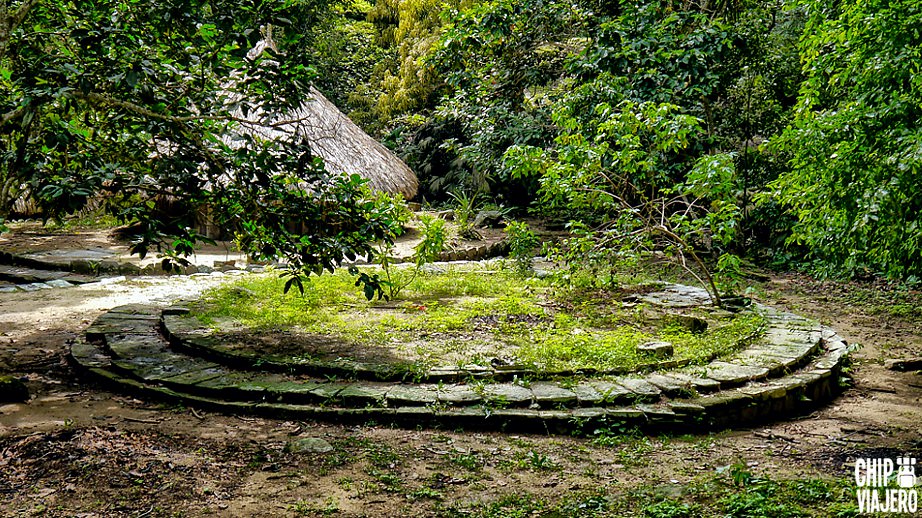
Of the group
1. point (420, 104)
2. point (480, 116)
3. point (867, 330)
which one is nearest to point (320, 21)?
point (420, 104)

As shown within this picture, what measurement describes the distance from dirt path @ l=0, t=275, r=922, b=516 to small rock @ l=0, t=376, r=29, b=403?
8cm

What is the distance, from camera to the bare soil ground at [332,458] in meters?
3.28

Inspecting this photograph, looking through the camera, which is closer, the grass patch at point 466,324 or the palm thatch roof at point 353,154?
the grass patch at point 466,324

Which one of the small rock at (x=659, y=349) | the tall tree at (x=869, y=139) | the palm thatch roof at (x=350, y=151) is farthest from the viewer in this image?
the palm thatch roof at (x=350, y=151)

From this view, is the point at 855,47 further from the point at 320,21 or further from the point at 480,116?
the point at 320,21

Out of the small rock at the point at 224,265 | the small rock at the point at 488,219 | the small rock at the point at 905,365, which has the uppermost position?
the small rock at the point at 488,219

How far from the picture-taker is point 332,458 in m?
3.77

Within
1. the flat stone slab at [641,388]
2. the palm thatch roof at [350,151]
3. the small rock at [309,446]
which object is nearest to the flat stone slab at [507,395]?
the flat stone slab at [641,388]

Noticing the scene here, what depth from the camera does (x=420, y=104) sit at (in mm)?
17281

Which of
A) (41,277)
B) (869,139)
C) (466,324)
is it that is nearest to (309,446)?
(466,324)

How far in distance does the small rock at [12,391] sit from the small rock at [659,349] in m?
3.95

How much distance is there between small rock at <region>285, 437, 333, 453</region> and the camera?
3855mm

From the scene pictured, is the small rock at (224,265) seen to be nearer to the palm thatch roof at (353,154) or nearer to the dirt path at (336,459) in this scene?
the palm thatch roof at (353,154)

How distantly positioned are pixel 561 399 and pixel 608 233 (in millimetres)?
2543
